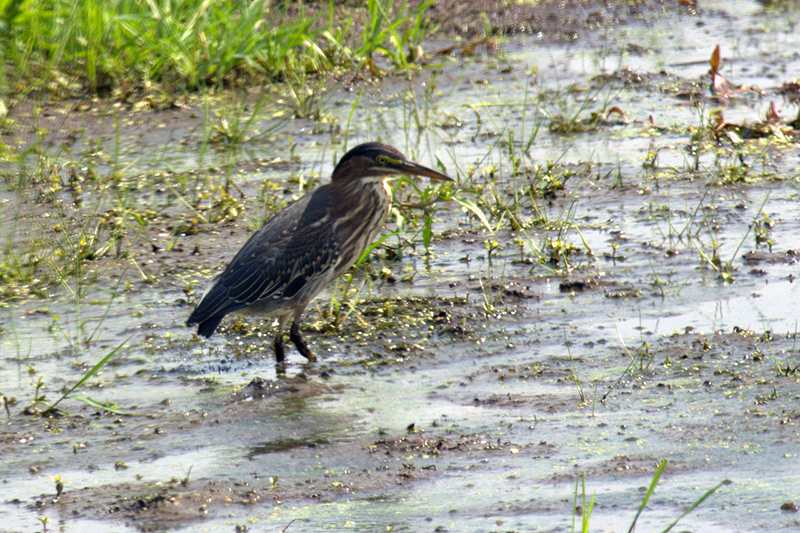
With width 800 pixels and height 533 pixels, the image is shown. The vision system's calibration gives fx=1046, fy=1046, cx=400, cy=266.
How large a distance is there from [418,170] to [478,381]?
48.0 inches

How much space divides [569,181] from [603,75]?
2.28 meters

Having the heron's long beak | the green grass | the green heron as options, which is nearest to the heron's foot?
the green heron

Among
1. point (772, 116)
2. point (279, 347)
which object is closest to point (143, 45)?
point (279, 347)

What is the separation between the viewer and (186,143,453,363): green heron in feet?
17.0

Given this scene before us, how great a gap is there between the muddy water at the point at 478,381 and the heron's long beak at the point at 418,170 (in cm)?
71

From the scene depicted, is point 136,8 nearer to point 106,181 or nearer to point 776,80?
point 106,181

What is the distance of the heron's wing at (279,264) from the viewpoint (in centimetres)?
515

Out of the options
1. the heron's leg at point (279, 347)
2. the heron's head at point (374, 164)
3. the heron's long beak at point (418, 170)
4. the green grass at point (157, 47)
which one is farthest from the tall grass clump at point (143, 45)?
the heron's leg at point (279, 347)

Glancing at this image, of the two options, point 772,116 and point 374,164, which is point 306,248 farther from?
point 772,116

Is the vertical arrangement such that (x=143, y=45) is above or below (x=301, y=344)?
above

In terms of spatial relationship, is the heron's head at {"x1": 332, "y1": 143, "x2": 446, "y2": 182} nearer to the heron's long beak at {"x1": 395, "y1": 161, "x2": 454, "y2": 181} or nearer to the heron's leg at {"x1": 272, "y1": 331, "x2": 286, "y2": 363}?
the heron's long beak at {"x1": 395, "y1": 161, "x2": 454, "y2": 181}

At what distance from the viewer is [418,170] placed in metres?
5.42

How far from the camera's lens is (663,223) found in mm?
6699


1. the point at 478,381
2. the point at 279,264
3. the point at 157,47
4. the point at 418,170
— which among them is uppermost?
the point at 157,47
